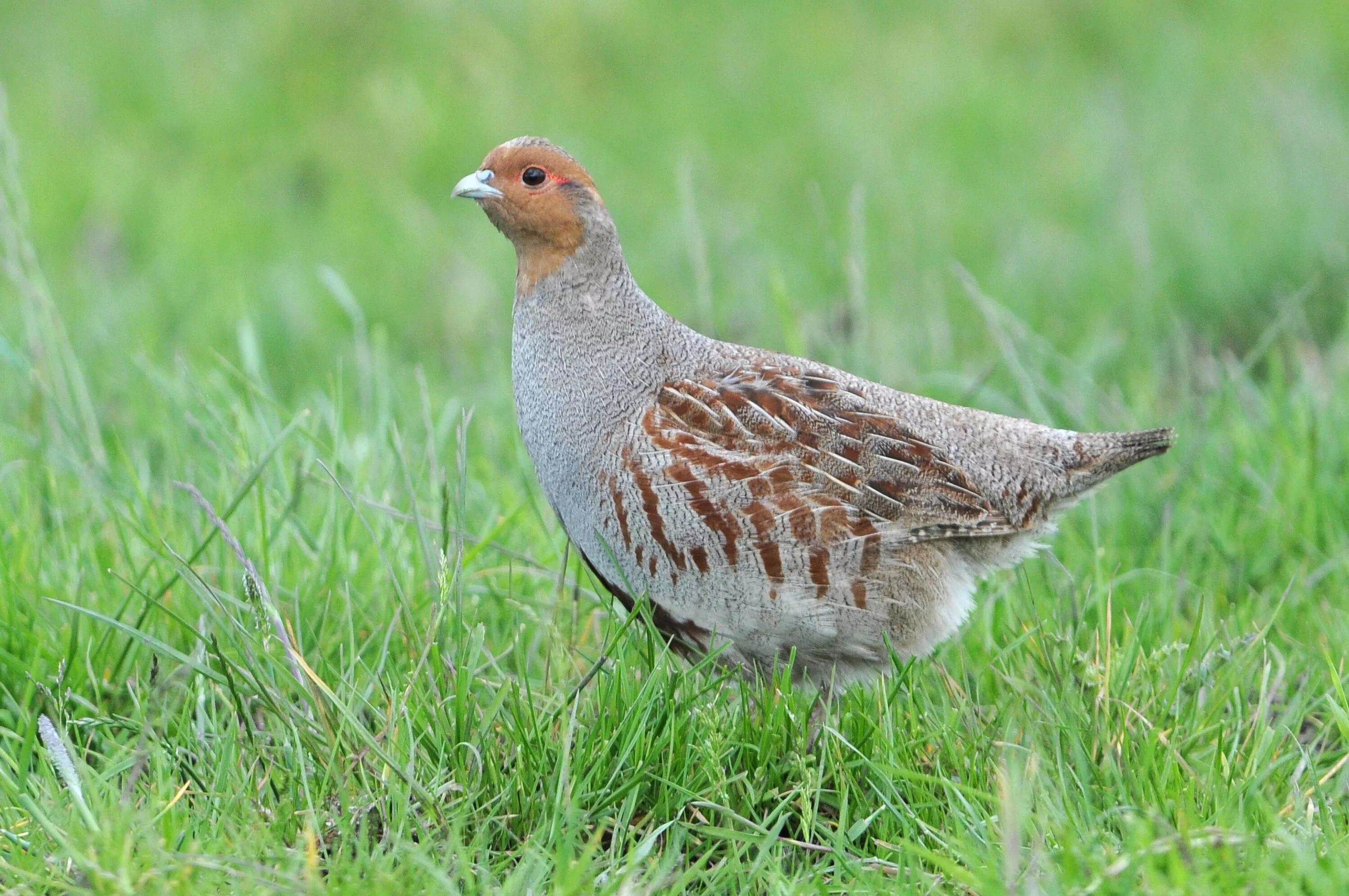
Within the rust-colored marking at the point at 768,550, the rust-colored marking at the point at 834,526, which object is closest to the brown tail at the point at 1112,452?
the rust-colored marking at the point at 834,526

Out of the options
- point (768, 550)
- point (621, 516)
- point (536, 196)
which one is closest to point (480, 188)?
point (536, 196)

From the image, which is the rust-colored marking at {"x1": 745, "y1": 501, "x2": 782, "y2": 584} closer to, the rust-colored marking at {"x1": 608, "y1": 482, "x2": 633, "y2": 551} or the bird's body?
the bird's body

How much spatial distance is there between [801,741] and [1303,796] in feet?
3.21

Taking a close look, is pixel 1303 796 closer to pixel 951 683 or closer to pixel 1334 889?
pixel 1334 889

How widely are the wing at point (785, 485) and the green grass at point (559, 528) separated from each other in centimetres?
27

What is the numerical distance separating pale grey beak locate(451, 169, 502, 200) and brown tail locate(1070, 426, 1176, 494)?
1551 mm

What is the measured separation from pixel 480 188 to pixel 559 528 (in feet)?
3.72

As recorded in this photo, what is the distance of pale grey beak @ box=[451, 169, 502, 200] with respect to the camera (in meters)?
3.47

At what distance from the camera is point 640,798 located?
2920 mm

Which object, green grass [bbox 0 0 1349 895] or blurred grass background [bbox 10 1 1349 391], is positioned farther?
blurred grass background [bbox 10 1 1349 391]

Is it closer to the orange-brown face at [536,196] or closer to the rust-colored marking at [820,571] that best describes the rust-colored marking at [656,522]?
the rust-colored marking at [820,571]

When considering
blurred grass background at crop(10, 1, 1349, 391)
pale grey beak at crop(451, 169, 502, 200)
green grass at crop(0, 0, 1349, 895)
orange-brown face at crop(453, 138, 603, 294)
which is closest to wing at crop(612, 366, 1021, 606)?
green grass at crop(0, 0, 1349, 895)

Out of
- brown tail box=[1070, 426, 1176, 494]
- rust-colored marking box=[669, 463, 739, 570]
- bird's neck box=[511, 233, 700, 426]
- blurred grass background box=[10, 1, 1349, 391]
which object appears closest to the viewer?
rust-colored marking box=[669, 463, 739, 570]

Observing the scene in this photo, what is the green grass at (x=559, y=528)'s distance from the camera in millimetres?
2746
